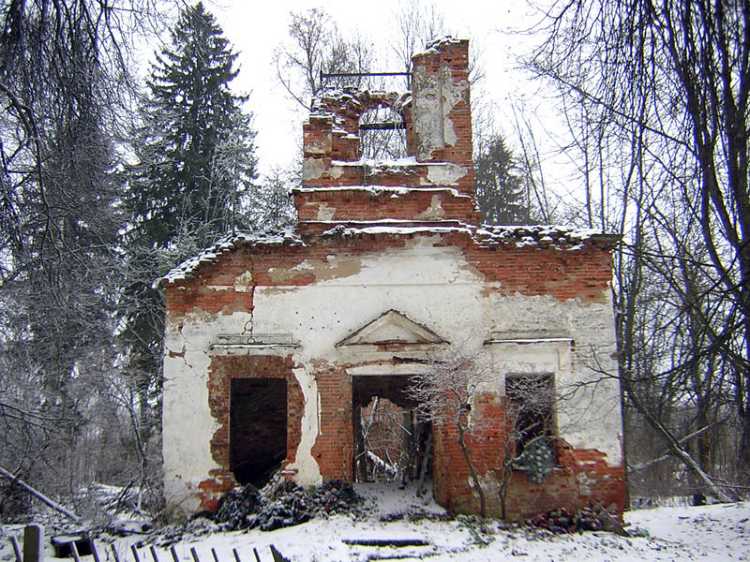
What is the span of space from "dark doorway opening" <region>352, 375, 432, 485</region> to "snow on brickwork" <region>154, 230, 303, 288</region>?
4468 mm

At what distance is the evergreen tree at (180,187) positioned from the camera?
66.9ft

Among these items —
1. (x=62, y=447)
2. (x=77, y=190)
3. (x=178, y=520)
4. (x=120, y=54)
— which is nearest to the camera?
(x=120, y=54)

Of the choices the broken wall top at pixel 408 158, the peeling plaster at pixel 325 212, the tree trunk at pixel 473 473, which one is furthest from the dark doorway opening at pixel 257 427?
the tree trunk at pixel 473 473

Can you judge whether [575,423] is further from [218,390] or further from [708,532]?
[218,390]

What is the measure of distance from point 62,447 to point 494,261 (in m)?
10.6

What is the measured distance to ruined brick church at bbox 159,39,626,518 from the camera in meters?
11.5

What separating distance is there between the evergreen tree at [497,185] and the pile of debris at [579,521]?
54.7 feet

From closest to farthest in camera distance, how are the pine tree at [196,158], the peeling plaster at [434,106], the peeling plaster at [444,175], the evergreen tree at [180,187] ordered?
1. the peeling plaster at [444,175]
2. the peeling plaster at [434,106]
3. the evergreen tree at [180,187]
4. the pine tree at [196,158]

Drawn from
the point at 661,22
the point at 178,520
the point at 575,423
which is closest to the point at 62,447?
A: the point at 178,520

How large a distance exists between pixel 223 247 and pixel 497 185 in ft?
56.6

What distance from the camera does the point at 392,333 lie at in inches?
471

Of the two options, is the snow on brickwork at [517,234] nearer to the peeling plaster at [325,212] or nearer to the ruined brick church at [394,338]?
the ruined brick church at [394,338]

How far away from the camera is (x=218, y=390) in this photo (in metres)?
11.9

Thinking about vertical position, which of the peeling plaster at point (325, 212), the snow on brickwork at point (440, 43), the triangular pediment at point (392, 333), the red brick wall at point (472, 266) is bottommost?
the triangular pediment at point (392, 333)
